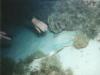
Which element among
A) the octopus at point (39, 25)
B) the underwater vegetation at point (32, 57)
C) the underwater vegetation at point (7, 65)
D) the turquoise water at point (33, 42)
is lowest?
the underwater vegetation at point (7, 65)

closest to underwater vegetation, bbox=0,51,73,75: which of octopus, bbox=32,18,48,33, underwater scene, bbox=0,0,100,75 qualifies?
underwater scene, bbox=0,0,100,75

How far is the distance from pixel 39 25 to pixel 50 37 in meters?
0.12

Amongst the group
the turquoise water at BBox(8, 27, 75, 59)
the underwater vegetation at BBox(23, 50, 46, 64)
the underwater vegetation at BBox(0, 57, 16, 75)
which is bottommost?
the underwater vegetation at BBox(0, 57, 16, 75)

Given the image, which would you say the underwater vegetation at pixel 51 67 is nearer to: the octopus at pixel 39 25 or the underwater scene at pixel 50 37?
the underwater scene at pixel 50 37

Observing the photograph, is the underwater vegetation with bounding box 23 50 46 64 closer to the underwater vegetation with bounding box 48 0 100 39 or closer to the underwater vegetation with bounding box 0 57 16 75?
the underwater vegetation with bounding box 0 57 16 75

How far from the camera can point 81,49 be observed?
1.66 m

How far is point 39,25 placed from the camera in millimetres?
1713

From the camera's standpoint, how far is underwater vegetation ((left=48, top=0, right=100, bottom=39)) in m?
1.66

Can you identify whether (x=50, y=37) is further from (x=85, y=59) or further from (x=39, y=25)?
(x=85, y=59)

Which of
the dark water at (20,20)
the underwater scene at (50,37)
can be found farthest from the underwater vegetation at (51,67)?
the dark water at (20,20)

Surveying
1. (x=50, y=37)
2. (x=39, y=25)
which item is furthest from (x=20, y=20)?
(x=50, y=37)

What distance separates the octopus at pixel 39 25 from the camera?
1705mm

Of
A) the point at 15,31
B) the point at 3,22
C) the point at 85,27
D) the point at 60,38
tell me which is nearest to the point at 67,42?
the point at 60,38

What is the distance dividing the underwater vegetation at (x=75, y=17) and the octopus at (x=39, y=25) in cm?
4
